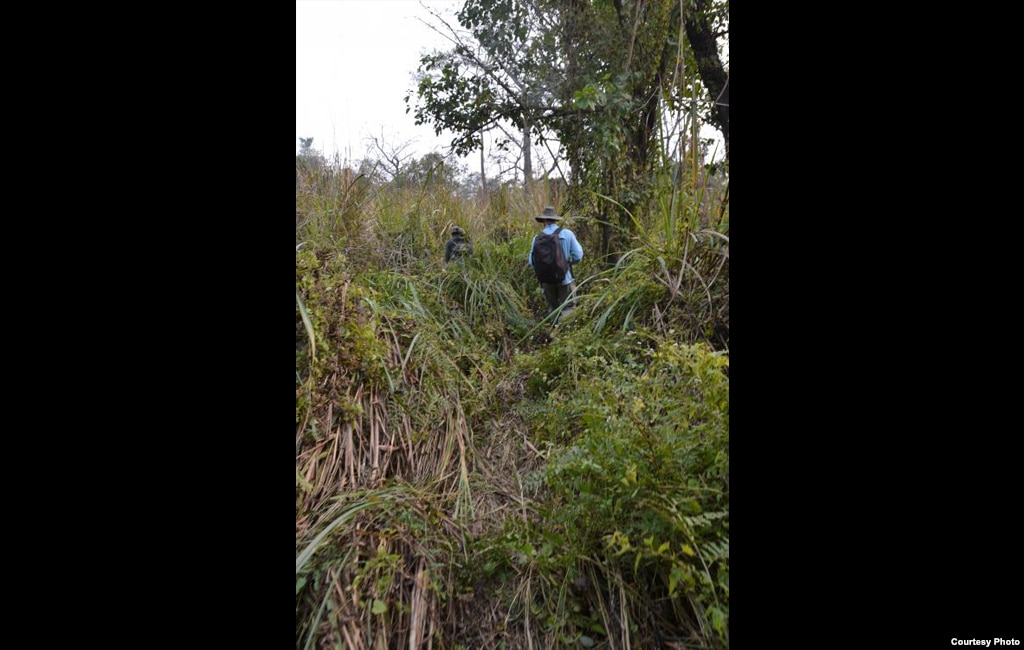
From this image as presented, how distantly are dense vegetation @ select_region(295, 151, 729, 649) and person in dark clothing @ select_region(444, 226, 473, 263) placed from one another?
4.21 ft

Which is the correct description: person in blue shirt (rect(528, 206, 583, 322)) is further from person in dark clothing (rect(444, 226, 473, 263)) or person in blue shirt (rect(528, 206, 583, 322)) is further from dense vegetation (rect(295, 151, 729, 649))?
dense vegetation (rect(295, 151, 729, 649))

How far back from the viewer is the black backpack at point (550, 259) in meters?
4.47

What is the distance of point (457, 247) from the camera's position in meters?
4.93

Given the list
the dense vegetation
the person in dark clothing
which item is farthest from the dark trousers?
the dense vegetation

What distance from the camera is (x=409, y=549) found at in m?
1.71

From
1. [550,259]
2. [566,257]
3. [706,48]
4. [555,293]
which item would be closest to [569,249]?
[566,257]

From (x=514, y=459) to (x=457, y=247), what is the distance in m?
2.86

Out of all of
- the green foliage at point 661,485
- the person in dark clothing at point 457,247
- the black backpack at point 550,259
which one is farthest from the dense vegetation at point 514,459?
the person in dark clothing at point 457,247

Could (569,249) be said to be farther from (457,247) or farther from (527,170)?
(527,170)

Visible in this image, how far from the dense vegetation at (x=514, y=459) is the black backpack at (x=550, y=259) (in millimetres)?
939

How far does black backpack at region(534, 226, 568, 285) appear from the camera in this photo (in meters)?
4.47
